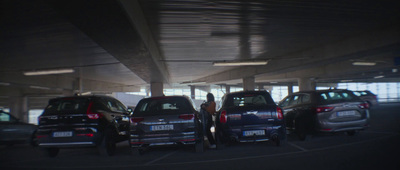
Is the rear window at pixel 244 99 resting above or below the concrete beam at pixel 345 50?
below

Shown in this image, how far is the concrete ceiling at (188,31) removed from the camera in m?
7.45

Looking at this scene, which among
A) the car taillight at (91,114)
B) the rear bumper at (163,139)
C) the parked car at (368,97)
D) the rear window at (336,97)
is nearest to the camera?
the rear bumper at (163,139)

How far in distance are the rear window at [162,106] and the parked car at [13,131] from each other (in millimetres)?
6507

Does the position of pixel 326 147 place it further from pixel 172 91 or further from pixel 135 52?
pixel 172 91

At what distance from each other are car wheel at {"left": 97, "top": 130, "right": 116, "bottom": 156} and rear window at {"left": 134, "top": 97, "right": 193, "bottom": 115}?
1.12 m

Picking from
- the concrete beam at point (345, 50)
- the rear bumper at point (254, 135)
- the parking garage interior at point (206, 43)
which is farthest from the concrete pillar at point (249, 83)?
the rear bumper at point (254, 135)

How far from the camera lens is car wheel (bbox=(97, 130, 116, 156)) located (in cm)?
719

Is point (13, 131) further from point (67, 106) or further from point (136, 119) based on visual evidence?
point (136, 119)

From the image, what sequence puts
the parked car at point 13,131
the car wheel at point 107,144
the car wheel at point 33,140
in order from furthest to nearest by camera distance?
1. the car wheel at point 33,140
2. the parked car at point 13,131
3. the car wheel at point 107,144

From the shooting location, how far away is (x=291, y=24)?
10.5 metres

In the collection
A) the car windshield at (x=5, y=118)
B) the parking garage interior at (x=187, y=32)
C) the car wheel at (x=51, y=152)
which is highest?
the parking garage interior at (x=187, y=32)

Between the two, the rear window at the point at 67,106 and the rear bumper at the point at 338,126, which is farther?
the rear bumper at the point at 338,126

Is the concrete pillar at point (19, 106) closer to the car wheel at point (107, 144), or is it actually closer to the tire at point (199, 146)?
the car wheel at point (107, 144)

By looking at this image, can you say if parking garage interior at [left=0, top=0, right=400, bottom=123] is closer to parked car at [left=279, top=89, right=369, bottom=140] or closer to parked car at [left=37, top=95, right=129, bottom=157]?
parked car at [left=37, top=95, right=129, bottom=157]
